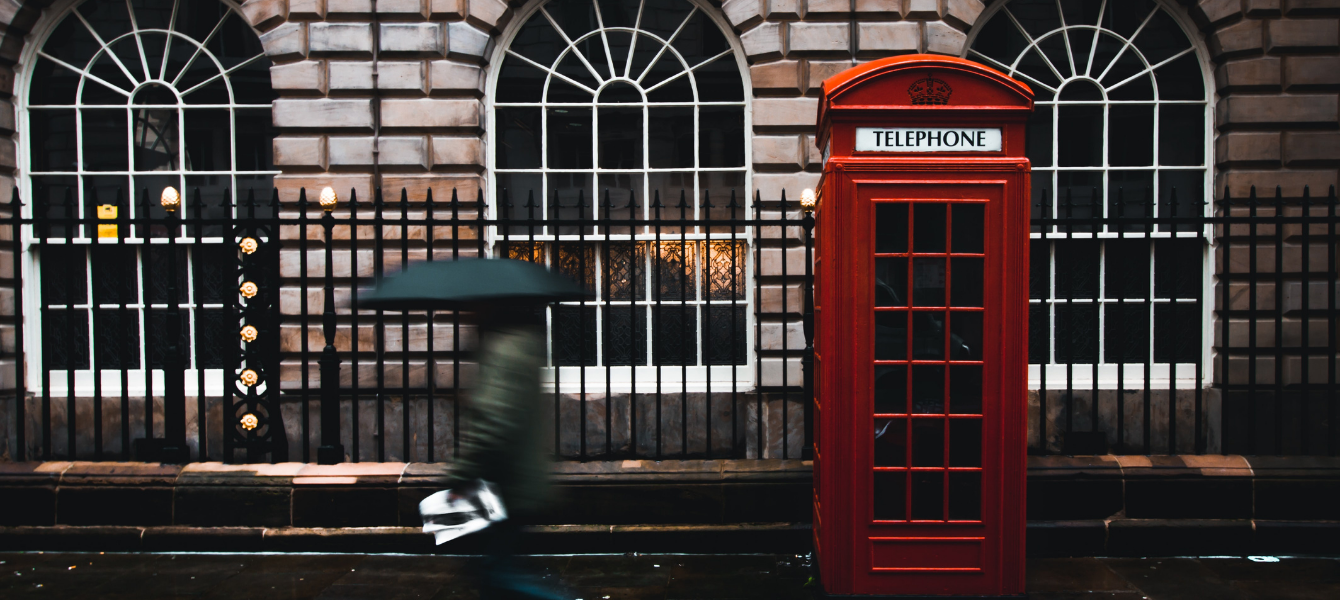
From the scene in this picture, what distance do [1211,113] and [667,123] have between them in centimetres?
473

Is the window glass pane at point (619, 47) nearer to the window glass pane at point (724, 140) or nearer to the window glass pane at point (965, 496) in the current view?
the window glass pane at point (724, 140)

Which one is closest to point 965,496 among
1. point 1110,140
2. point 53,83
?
point 1110,140

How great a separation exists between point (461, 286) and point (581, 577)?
2532mm

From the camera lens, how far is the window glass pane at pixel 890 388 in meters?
Result: 3.63

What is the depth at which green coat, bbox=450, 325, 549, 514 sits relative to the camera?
8.72 ft

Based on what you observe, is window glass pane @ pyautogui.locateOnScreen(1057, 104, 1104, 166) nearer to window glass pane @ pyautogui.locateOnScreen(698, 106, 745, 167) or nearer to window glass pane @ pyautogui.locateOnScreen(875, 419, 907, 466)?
window glass pane @ pyautogui.locateOnScreen(698, 106, 745, 167)

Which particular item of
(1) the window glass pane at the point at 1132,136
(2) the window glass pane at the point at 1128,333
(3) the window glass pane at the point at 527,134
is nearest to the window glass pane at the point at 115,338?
(3) the window glass pane at the point at 527,134

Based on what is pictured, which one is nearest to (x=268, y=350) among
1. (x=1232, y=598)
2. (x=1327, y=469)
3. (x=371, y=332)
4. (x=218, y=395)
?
(x=371, y=332)

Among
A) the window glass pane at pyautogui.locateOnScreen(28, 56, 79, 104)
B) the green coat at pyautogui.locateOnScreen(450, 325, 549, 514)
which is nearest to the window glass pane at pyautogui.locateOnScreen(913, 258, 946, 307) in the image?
the green coat at pyautogui.locateOnScreen(450, 325, 549, 514)

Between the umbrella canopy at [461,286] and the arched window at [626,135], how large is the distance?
3661mm

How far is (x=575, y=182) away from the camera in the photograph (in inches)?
255

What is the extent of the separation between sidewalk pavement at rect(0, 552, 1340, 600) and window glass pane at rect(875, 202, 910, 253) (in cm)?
202

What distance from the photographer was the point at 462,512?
2.64 m

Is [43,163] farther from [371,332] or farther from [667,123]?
[667,123]
